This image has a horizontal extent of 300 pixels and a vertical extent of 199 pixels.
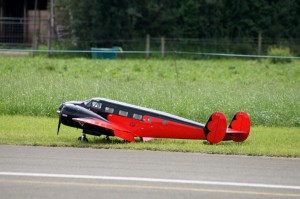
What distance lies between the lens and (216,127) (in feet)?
55.3

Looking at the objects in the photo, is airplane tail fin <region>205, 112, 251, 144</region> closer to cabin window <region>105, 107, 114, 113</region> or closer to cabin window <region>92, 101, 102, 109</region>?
cabin window <region>105, 107, 114, 113</region>

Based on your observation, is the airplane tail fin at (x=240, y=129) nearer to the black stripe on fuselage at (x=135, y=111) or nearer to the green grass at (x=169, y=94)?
the black stripe on fuselage at (x=135, y=111)

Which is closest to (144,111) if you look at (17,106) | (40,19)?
(17,106)

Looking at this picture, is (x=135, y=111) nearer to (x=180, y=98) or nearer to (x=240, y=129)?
(x=240, y=129)

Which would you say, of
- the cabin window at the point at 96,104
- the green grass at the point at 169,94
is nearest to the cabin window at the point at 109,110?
the cabin window at the point at 96,104

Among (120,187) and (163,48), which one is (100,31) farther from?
(120,187)

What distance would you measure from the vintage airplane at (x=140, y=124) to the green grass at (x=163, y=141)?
26 centimetres

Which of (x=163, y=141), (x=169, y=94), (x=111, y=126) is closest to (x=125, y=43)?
(x=169, y=94)

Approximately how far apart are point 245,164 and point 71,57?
2796cm

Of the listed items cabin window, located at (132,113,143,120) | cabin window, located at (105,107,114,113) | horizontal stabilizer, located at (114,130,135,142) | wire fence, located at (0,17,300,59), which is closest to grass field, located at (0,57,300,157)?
horizontal stabilizer, located at (114,130,135,142)

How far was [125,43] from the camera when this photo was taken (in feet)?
158

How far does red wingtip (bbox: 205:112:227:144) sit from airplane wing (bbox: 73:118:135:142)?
1792 mm

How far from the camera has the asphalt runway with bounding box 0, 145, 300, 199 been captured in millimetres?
12070

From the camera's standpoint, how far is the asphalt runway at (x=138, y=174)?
12.1 metres
